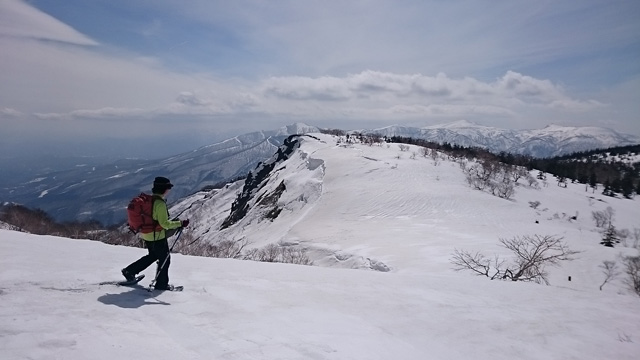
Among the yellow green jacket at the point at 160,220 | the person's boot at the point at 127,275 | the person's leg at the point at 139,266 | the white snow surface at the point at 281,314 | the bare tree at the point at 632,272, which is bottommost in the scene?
the bare tree at the point at 632,272

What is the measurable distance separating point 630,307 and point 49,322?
37.1 ft

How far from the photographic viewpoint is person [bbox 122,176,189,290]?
20.9 feet

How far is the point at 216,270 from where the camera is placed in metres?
8.99

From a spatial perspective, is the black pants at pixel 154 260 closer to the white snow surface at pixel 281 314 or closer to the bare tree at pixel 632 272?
the white snow surface at pixel 281 314

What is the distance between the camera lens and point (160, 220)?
6352 mm

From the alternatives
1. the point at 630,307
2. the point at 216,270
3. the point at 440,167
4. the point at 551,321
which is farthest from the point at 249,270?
the point at 440,167

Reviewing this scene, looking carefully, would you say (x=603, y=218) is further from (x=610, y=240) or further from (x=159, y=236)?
(x=159, y=236)

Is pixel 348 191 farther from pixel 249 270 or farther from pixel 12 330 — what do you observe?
pixel 12 330

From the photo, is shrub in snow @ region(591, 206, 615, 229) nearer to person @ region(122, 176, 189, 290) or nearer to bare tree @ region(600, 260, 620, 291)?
bare tree @ region(600, 260, 620, 291)

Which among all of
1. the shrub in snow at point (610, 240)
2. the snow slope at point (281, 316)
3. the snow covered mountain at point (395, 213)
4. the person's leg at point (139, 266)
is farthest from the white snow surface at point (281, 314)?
the shrub in snow at point (610, 240)

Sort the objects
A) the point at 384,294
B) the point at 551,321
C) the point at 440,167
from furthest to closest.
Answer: the point at 440,167 < the point at 384,294 < the point at 551,321

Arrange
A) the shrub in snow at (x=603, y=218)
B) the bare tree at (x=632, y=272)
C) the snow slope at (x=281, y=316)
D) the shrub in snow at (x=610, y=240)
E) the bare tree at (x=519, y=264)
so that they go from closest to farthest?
the snow slope at (x=281, y=316) < the bare tree at (x=519, y=264) < the bare tree at (x=632, y=272) < the shrub in snow at (x=610, y=240) < the shrub in snow at (x=603, y=218)

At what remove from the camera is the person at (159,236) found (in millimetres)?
6379

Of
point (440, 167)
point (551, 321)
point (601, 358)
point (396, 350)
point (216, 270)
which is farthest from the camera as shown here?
point (440, 167)
